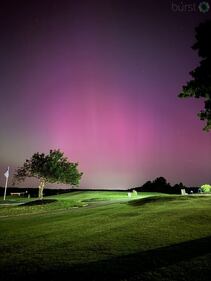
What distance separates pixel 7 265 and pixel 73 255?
228 cm

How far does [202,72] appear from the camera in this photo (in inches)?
889

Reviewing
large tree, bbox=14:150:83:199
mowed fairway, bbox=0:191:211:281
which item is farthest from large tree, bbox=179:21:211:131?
large tree, bbox=14:150:83:199

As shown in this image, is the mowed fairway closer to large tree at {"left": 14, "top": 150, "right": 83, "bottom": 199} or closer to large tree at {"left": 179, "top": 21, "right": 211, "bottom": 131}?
large tree at {"left": 179, "top": 21, "right": 211, "bottom": 131}

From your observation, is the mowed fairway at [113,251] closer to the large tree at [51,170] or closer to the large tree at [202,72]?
the large tree at [202,72]

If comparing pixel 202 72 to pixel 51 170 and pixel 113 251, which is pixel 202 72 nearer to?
pixel 113 251

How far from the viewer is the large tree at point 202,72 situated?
875 inches

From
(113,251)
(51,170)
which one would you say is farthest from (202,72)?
(51,170)

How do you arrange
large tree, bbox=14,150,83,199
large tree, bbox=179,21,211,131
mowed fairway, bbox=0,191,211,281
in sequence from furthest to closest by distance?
1. large tree, bbox=14,150,83,199
2. large tree, bbox=179,21,211,131
3. mowed fairway, bbox=0,191,211,281

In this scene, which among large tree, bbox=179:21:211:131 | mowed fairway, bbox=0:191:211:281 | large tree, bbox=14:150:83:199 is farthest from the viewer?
large tree, bbox=14:150:83:199

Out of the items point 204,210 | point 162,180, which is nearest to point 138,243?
point 204,210

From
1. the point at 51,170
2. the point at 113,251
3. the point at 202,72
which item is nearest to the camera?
the point at 113,251

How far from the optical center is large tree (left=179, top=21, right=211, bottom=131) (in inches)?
875

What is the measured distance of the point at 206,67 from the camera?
22.2m

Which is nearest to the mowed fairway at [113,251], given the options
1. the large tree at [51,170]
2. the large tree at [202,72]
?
the large tree at [202,72]
